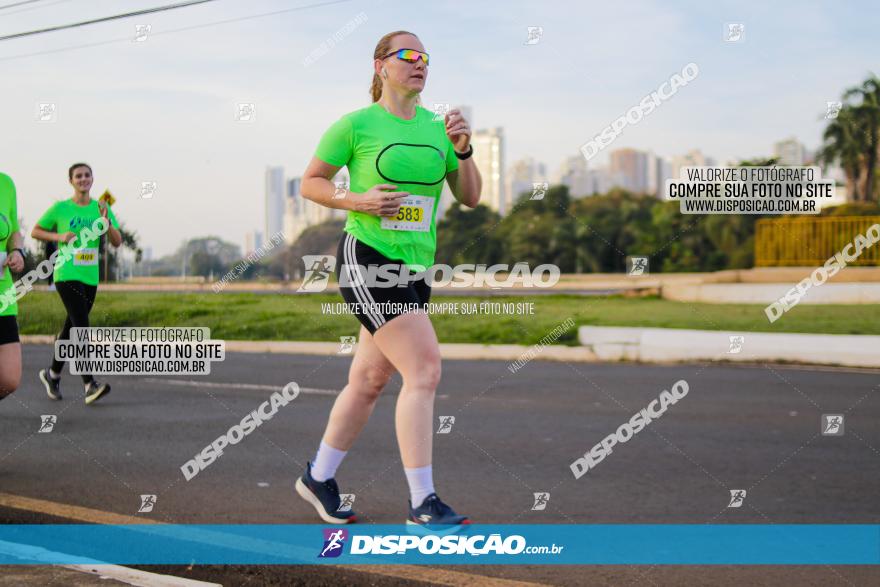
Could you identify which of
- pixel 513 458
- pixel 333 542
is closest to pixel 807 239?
pixel 513 458

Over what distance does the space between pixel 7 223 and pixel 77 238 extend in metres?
3.39

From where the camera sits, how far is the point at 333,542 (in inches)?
165

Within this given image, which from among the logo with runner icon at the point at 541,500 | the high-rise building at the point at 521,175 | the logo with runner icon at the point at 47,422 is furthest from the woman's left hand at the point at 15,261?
the high-rise building at the point at 521,175

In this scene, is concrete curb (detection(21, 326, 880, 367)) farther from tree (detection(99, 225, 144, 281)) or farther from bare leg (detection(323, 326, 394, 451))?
bare leg (detection(323, 326, 394, 451))

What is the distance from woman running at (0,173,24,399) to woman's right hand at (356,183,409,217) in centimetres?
247

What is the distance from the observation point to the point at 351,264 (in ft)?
14.4

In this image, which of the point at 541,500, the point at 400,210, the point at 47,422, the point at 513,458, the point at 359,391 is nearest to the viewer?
the point at 400,210

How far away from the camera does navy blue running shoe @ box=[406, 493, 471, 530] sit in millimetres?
4234

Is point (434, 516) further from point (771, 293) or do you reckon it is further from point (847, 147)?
point (847, 147)

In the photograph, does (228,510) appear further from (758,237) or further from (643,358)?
(758,237)

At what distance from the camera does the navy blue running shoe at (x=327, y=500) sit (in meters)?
4.68

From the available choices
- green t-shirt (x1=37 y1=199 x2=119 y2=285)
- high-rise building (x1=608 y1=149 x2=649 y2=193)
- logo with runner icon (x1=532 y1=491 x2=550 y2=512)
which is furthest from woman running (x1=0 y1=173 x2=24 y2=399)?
high-rise building (x1=608 y1=149 x2=649 y2=193)

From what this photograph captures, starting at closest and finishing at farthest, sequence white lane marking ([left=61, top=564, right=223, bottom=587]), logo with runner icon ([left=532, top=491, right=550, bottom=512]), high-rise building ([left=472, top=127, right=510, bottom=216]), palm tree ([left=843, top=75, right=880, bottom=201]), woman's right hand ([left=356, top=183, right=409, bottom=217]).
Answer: white lane marking ([left=61, top=564, right=223, bottom=587]), woman's right hand ([left=356, top=183, right=409, bottom=217]), logo with runner icon ([left=532, top=491, right=550, bottom=512]), palm tree ([left=843, top=75, right=880, bottom=201]), high-rise building ([left=472, top=127, right=510, bottom=216])

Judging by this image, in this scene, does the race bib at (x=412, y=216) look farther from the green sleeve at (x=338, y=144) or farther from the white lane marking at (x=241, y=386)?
the white lane marking at (x=241, y=386)
